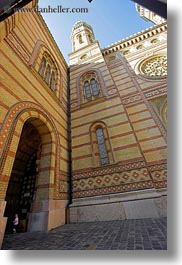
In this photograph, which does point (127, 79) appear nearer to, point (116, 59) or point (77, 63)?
point (116, 59)

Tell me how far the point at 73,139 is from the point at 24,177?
9.75 ft

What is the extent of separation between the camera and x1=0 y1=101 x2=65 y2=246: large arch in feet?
12.4

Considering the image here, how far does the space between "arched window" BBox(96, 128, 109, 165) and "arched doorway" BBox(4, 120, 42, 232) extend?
2.71 meters

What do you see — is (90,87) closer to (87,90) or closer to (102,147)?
(87,90)

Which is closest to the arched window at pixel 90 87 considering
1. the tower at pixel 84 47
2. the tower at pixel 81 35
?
the tower at pixel 84 47

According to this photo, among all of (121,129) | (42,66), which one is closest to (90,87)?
(42,66)

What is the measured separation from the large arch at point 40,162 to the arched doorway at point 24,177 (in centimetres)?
70

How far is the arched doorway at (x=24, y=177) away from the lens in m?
6.09

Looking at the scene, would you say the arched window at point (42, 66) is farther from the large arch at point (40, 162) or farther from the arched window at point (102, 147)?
the arched window at point (102, 147)

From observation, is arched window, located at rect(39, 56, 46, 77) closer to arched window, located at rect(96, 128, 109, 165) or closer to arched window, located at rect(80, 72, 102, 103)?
arched window, located at rect(80, 72, 102, 103)

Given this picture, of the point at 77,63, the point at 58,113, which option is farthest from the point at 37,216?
the point at 77,63

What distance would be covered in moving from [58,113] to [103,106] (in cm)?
233

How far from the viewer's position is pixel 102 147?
6.61 m

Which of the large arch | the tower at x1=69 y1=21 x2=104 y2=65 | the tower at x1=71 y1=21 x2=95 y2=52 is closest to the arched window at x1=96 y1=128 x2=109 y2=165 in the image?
the large arch
